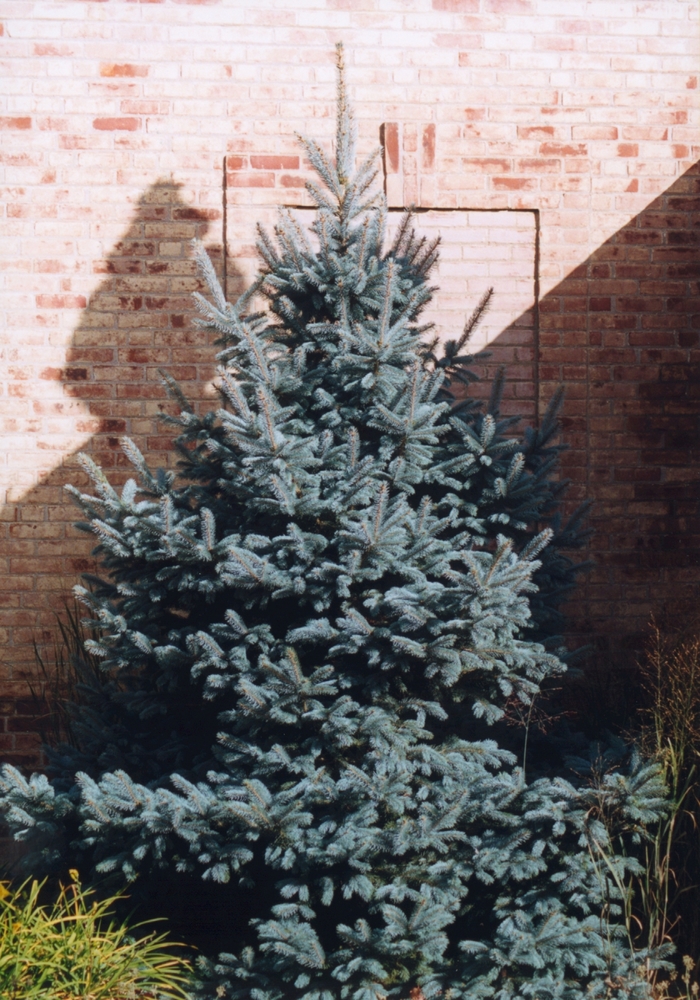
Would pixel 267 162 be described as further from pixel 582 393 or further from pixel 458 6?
pixel 582 393

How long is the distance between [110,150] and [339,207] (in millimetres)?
1692

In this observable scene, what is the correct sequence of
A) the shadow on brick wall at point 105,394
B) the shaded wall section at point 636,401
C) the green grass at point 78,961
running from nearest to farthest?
the green grass at point 78,961
the shadow on brick wall at point 105,394
the shaded wall section at point 636,401

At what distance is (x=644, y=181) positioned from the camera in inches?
168

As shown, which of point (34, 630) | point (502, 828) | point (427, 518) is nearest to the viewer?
point (502, 828)

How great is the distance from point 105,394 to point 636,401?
2.68m

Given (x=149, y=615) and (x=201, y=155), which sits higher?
(x=201, y=155)

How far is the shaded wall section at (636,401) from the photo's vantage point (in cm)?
422

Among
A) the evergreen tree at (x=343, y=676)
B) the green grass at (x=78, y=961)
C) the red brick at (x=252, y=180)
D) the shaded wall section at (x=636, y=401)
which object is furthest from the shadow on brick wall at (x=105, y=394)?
the shaded wall section at (x=636, y=401)

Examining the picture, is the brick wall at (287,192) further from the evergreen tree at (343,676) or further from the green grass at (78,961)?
the green grass at (78,961)

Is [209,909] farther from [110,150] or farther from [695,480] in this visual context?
[110,150]

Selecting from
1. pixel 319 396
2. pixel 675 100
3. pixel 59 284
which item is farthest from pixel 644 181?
pixel 59 284

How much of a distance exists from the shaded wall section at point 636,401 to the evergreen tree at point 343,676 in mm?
1155

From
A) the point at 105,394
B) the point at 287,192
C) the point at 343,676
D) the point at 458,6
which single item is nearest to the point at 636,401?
the point at 287,192

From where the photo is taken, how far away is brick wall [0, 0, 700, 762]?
4066 millimetres
